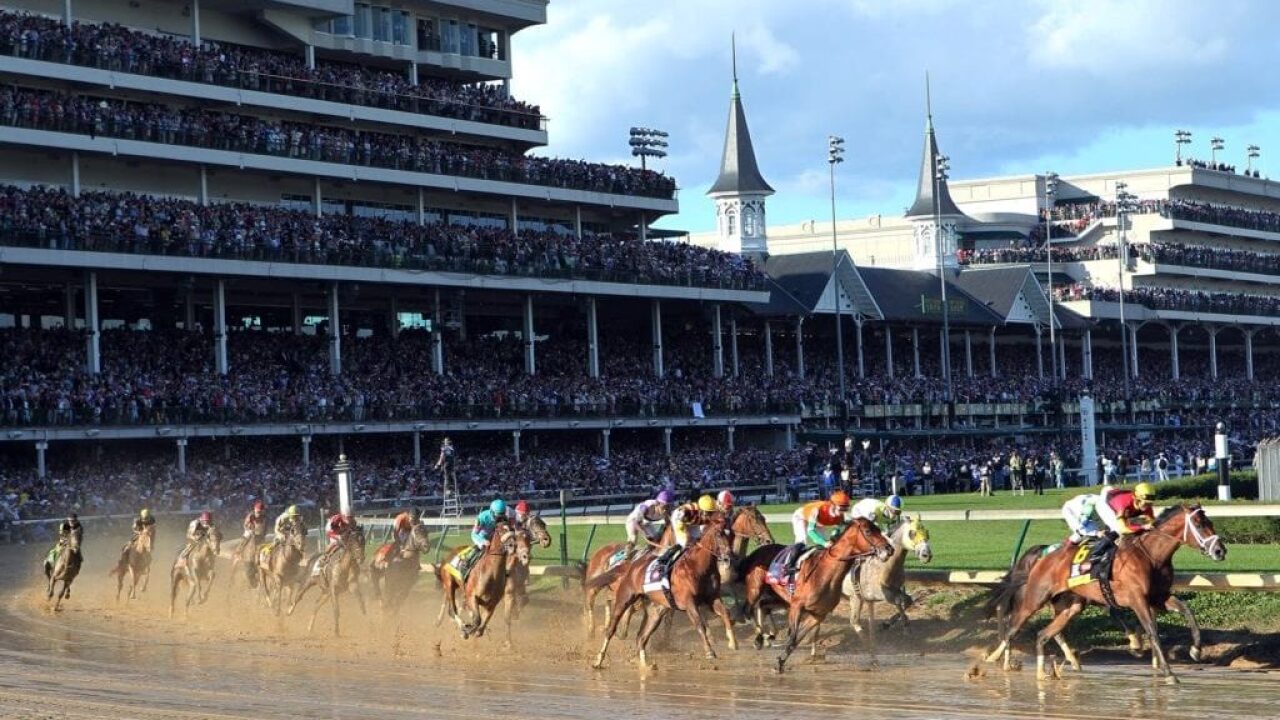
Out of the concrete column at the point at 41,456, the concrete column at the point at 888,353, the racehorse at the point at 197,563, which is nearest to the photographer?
the racehorse at the point at 197,563

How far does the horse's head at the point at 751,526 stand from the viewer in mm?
19250

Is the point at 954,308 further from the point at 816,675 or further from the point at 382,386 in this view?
the point at 816,675

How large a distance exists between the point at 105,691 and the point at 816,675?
6.49 m

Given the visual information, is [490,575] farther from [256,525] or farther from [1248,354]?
[1248,354]

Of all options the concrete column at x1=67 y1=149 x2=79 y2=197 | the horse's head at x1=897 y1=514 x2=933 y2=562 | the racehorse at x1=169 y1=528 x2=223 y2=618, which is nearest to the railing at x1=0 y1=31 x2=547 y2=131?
the concrete column at x1=67 y1=149 x2=79 y2=197

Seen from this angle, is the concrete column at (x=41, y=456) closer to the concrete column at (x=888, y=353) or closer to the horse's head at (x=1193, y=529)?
the horse's head at (x=1193, y=529)

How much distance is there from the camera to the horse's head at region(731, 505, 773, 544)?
19.2m

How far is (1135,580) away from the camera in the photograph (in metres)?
15.3

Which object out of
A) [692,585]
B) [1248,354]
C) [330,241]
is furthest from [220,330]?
[1248,354]

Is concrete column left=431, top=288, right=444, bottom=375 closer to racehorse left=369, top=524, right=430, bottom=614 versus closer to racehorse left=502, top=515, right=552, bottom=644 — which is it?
racehorse left=369, top=524, right=430, bottom=614

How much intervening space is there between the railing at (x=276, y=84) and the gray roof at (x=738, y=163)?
16558mm

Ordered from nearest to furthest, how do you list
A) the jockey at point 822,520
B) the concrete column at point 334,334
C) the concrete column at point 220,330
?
1. the jockey at point 822,520
2. the concrete column at point 220,330
3. the concrete column at point 334,334

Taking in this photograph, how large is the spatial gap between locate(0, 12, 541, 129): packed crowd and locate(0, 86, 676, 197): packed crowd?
97cm

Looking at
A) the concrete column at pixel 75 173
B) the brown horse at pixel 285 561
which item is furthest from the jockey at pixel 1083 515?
the concrete column at pixel 75 173
